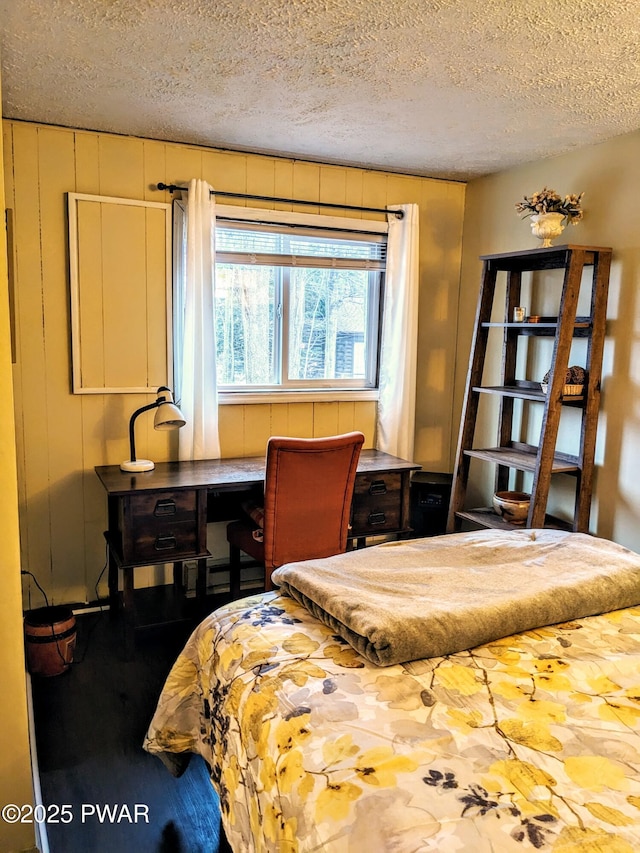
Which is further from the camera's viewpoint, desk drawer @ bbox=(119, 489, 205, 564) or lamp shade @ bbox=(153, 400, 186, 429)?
lamp shade @ bbox=(153, 400, 186, 429)

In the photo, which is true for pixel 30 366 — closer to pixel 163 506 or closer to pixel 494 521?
pixel 163 506

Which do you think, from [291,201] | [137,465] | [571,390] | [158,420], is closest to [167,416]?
[158,420]

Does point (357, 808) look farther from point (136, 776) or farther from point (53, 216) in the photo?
point (53, 216)

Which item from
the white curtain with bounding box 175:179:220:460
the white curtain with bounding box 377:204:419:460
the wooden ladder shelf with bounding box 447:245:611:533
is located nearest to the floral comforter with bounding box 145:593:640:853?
the wooden ladder shelf with bounding box 447:245:611:533

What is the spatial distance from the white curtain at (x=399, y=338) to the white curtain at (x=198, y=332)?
→ 1.06 m

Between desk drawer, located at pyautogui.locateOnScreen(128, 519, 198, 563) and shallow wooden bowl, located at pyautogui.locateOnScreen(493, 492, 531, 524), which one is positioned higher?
shallow wooden bowl, located at pyautogui.locateOnScreen(493, 492, 531, 524)

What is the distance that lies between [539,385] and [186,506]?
76.2 inches

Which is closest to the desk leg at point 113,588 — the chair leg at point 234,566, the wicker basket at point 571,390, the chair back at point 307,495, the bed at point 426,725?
the chair leg at point 234,566

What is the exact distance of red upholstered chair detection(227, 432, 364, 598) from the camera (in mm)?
2779

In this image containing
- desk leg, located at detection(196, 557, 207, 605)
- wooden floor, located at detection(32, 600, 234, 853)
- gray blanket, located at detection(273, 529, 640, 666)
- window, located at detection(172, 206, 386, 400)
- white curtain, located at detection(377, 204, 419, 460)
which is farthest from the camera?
white curtain, located at detection(377, 204, 419, 460)

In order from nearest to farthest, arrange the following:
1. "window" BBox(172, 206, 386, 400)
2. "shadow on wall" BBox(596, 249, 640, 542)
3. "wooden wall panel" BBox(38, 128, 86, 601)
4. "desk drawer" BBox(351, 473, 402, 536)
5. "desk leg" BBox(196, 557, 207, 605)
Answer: "shadow on wall" BBox(596, 249, 640, 542)
"wooden wall panel" BBox(38, 128, 86, 601)
"desk leg" BBox(196, 557, 207, 605)
"desk drawer" BBox(351, 473, 402, 536)
"window" BBox(172, 206, 386, 400)

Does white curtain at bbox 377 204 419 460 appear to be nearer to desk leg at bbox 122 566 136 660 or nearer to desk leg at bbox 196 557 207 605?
desk leg at bbox 196 557 207 605

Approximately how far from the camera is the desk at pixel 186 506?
2.83 meters

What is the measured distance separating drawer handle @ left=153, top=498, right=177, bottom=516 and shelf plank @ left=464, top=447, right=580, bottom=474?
1.59m
